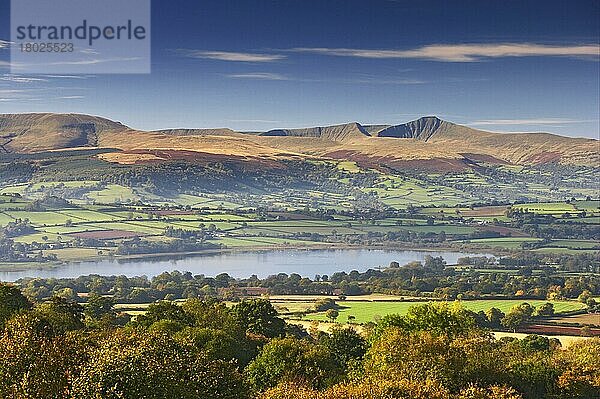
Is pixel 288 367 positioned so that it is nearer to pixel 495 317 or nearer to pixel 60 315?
pixel 60 315

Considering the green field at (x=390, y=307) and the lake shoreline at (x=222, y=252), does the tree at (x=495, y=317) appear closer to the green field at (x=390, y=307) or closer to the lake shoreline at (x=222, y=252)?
the green field at (x=390, y=307)

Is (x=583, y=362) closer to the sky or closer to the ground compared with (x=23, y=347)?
closer to the ground

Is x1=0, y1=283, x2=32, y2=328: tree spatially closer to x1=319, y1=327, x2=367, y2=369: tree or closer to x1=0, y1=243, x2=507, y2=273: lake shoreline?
x1=319, y1=327, x2=367, y2=369: tree


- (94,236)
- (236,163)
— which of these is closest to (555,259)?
(94,236)

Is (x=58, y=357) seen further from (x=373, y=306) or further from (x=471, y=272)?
(x=471, y=272)

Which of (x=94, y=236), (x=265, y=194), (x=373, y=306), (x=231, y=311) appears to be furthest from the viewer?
(x=265, y=194)

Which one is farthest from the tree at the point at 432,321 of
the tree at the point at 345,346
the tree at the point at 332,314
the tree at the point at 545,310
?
the tree at the point at 545,310

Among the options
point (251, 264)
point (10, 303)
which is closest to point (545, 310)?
point (10, 303)
